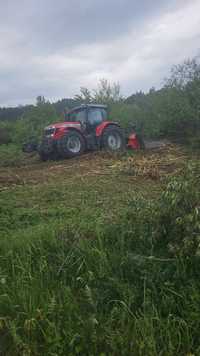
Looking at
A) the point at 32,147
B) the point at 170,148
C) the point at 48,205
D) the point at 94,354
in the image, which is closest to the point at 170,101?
the point at 170,148

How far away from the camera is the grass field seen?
8.11 feet

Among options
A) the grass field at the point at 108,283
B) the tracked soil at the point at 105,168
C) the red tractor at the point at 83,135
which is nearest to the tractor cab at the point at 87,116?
the red tractor at the point at 83,135

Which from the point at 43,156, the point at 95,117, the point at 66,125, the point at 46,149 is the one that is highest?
the point at 95,117

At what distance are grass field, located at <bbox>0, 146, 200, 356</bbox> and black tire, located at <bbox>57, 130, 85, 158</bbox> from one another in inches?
287

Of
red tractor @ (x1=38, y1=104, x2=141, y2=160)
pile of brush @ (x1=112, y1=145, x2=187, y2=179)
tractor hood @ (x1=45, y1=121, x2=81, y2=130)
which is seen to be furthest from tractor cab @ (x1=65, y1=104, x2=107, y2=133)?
pile of brush @ (x1=112, y1=145, x2=187, y2=179)

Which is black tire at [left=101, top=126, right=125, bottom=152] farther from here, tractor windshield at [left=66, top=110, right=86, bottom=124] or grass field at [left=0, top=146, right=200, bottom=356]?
grass field at [left=0, top=146, right=200, bottom=356]

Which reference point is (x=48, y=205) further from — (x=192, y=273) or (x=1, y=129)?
(x=1, y=129)

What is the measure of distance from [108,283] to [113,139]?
10601 mm

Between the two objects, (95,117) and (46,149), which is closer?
(46,149)

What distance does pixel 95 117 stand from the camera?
42.6ft

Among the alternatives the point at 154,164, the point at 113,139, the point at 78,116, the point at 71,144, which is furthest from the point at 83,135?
the point at 154,164

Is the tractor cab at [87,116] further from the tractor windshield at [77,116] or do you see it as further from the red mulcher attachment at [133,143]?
the red mulcher attachment at [133,143]

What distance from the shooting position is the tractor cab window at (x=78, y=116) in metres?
12.8

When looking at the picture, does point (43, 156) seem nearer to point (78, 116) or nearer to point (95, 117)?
point (78, 116)
